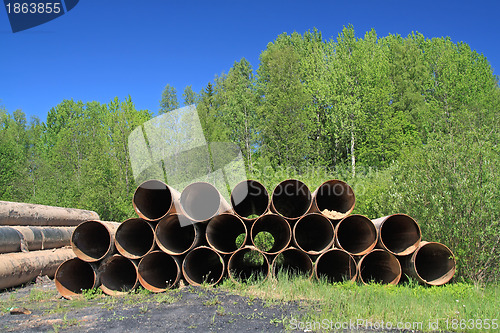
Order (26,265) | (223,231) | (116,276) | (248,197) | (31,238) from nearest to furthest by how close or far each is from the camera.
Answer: (116,276) < (248,197) < (223,231) < (26,265) < (31,238)

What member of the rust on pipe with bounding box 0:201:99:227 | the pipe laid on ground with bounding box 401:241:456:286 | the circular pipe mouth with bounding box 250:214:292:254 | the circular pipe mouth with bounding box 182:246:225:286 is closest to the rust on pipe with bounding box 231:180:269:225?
the circular pipe mouth with bounding box 250:214:292:254

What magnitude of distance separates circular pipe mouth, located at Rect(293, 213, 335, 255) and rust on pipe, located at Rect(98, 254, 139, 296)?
10.9 feet

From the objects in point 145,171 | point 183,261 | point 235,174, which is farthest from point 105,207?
point 183,261

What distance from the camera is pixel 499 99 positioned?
81.7 ft

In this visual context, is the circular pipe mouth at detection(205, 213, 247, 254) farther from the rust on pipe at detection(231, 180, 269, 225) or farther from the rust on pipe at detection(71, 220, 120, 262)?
the rust on pipe at detection(71, 220, 120, 262)

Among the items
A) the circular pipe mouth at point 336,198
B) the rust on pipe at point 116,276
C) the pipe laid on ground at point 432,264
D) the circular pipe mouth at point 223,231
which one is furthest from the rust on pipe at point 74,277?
the pipe laid on ground at point 432,264

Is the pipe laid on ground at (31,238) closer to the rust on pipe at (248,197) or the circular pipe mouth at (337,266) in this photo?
the rust on pipe at (248,197)

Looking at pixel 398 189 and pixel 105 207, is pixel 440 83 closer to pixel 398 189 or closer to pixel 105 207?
pixel 398 189

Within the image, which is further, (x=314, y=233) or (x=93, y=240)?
(x=314, y=233)

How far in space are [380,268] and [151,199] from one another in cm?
480

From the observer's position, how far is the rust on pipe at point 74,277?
652cm

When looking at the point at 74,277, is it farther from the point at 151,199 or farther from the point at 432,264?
the point at 432,264

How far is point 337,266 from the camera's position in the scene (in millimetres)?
7035

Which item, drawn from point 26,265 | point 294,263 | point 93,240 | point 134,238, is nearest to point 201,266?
point 134,238
